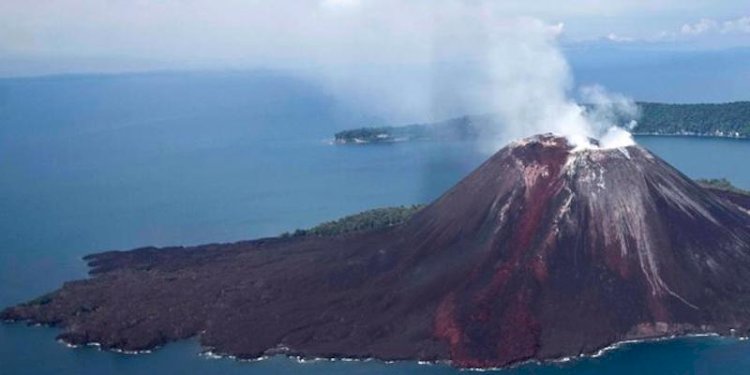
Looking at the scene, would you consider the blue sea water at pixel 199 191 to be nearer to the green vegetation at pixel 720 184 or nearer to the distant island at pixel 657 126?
the distant island at pixel 657 126

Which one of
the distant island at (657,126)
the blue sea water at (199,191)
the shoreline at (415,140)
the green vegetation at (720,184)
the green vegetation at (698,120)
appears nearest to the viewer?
the blue sea water at (199,191)

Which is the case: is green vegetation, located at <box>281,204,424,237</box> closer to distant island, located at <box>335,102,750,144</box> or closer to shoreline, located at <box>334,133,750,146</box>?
shoreline, located at <box>334,133,750,146</box>

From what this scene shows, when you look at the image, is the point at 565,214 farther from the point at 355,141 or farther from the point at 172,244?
the point at 355,141

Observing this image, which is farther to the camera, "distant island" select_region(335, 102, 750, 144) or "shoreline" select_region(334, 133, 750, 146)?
"distant island" select_region(335, 102, 750, 144)

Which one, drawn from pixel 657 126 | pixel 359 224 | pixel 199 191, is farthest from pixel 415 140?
pixel 359 224

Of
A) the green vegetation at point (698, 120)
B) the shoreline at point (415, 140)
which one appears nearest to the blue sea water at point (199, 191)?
the shoreline at point (415, 140)

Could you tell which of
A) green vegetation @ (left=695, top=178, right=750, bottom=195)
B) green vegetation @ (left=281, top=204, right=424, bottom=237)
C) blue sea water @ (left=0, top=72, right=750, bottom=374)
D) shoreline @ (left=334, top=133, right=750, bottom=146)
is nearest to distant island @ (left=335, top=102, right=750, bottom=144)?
shoreline @ (left=334, top=133, right=750, bottom=146)
